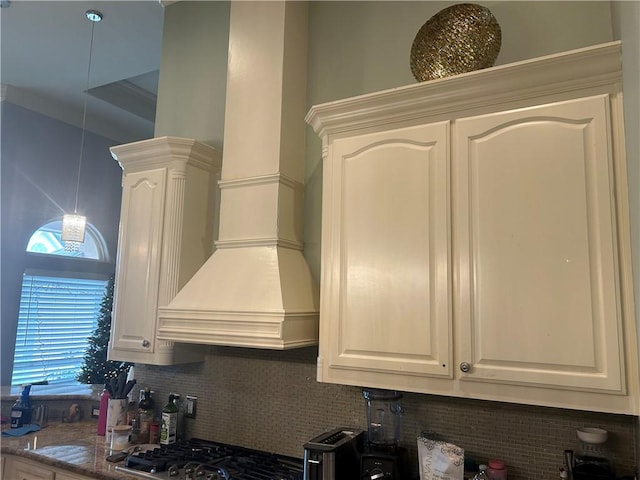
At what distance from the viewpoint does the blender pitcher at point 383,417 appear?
1921 millimetres

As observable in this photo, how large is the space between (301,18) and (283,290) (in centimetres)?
152

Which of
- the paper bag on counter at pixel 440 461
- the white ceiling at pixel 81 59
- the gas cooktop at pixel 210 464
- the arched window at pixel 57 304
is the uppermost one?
the white ceiling at pixel 81 59

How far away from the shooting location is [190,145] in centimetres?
251

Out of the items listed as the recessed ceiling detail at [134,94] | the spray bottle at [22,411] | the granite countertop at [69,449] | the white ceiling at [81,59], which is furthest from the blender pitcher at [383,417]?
the recessed ceiling detail at [134,94]

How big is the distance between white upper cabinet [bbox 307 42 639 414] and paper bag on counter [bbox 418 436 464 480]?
21 cm

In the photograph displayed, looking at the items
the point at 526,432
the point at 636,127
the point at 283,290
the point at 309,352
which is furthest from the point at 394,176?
→ the point at 526,432

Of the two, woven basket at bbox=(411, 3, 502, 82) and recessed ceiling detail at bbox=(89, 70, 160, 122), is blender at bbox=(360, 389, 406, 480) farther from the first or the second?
recessed ceiling detail at bbox=(89, 70, 160, 122)

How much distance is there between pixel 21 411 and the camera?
2.74 meters

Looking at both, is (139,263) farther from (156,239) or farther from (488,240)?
(488,240)

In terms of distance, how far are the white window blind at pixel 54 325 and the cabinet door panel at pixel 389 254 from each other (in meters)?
3.67

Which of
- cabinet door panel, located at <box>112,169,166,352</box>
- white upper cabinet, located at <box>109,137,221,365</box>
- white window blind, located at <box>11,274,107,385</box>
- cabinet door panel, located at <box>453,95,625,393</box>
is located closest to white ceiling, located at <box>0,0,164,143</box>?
white upper cabinet, located at <box>109,137,221,365</box>

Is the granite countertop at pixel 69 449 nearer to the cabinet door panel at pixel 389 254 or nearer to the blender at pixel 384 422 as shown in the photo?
the blender at pixel 384 422

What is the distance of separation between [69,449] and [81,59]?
10.1 ft

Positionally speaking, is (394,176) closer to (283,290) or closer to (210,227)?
(283,290)
